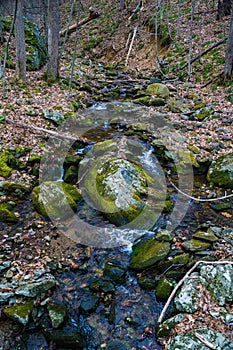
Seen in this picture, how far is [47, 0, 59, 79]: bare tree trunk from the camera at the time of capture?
36.8ft

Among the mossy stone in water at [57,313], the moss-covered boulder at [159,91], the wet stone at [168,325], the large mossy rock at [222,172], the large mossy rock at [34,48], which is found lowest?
the mossy stone in water at [57,313]

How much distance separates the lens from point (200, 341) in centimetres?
352

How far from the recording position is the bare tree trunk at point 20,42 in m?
10.1

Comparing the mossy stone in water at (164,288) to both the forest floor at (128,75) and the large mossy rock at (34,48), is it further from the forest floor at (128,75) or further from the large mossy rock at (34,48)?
the large mossy rock at (34,48)

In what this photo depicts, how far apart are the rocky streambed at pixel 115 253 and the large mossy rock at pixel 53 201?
0.07 feet

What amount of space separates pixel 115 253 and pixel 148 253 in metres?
0.63

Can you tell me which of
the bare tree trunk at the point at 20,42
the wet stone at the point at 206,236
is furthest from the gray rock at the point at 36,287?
the bare tree trunk at the point at 20,42

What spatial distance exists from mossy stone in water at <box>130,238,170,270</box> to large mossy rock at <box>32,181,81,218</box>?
173cm

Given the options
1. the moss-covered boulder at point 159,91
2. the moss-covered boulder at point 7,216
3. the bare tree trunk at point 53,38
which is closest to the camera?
the moss-covered boulder at point 7,216

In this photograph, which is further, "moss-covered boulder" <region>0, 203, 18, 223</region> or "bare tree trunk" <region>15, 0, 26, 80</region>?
"bare tree trunk" <region>15, 0, 26, 80</region>

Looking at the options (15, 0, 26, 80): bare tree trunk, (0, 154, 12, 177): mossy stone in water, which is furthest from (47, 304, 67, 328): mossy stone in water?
(15, 0, 26, 80): bare tree trunk

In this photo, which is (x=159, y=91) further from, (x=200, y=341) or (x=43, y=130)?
(x=200, y=341)

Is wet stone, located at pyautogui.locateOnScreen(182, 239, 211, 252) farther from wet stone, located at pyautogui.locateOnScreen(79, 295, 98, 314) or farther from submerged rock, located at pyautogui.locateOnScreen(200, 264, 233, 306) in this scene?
wet stone, located at pyautogui.locateOnScreen(79, 295, 98, 314)

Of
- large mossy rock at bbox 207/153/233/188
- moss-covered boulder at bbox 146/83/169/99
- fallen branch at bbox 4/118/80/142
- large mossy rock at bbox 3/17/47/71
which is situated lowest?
large mossy rock at bbox 207/153/233/188
